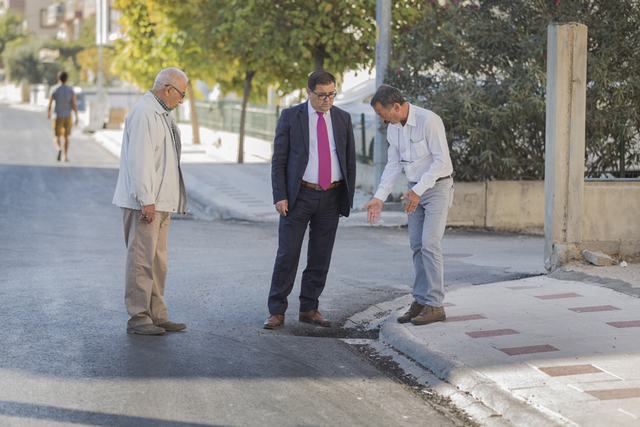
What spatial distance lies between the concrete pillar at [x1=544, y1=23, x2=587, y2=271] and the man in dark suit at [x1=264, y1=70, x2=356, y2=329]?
10.1 ft

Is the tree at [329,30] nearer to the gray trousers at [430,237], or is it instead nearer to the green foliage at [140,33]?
the green foliage at [140,33]

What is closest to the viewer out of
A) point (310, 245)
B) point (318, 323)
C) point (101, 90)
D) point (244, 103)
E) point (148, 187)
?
point (148, 187)

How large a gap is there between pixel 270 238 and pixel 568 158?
4.84m

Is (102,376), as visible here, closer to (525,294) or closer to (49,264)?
Result: (525,294)

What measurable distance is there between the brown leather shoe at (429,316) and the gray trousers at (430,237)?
0.12 ft

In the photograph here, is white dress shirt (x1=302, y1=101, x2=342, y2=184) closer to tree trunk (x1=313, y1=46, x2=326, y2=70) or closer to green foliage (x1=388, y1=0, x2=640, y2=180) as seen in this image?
green foliage (x1=388, y1=0, x2=640, y2=180)

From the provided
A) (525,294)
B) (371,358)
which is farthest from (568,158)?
(371,358)

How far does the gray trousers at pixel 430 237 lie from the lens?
9.16m

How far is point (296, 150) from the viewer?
9.30 metres

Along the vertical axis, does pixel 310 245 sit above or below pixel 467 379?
above

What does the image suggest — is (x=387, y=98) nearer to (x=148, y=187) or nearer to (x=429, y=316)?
(x=429, y=316)

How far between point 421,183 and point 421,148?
0.28m

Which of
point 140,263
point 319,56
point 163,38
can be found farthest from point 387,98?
point 163,38

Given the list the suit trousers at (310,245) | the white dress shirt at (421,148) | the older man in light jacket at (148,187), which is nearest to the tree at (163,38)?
the suit trousers at (310,245)
